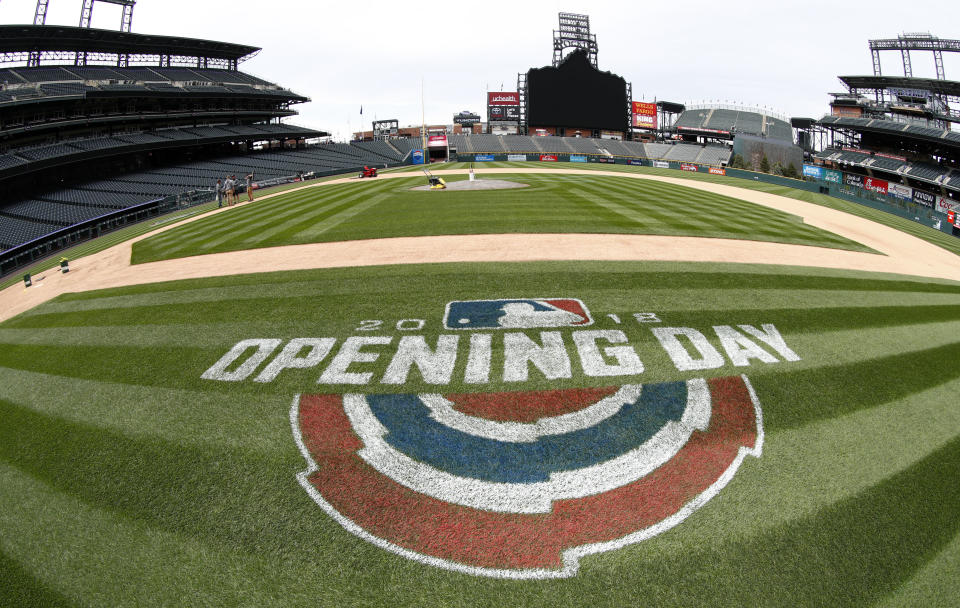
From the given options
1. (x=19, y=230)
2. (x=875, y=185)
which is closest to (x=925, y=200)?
(x=875, y=185)

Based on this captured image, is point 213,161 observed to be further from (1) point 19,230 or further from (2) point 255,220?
(2) point 255,220

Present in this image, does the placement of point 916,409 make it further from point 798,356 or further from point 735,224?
point 735,224

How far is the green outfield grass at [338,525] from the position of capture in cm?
399

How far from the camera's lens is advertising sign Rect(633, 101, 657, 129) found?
100438 mm

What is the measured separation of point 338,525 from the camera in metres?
4.60

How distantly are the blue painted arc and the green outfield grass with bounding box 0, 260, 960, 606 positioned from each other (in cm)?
71

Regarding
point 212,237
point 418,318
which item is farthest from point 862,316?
point 212,237

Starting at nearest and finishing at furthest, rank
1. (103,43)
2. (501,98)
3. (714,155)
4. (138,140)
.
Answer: (138,140)
(103,43)
(714,155)
(501,98)

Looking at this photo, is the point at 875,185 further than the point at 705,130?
No

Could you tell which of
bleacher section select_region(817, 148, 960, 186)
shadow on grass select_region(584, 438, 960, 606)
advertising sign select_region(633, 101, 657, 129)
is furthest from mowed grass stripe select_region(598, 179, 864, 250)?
advertising sign select_region(633, 101, 657, 129)

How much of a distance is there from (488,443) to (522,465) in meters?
0.58

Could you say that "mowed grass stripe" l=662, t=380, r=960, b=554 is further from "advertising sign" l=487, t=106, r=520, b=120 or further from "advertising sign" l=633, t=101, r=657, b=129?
"advertising sign" l=487, t=106, r=520, b=120

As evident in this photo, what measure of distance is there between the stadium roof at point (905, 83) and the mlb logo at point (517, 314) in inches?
3234

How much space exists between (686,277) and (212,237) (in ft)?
68.1
